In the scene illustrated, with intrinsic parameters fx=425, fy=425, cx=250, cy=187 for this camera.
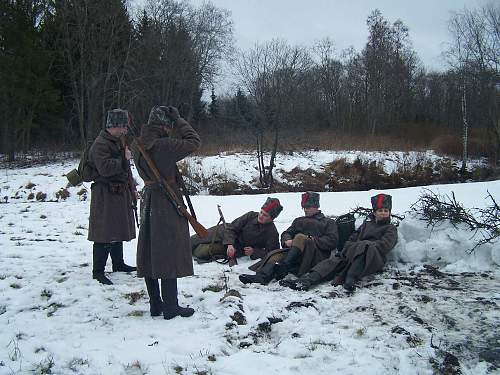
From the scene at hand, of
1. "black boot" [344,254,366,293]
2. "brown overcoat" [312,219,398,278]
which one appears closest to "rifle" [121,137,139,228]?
"brown overcoat" [312,219,398,278]

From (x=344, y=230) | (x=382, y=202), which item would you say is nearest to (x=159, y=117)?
(x=382, y=202)

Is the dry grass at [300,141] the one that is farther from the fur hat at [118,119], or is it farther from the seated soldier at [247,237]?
the fur hat at [118,119]

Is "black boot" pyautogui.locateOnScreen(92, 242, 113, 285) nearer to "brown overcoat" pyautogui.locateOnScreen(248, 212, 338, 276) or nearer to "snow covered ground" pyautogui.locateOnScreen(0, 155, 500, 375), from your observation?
"snow covered ground" pyautogui.locateOnScreen(0, 155, 500, 375)

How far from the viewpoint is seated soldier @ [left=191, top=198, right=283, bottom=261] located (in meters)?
6.16

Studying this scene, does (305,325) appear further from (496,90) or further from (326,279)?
(496,90)

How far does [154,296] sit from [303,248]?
2.15 metres

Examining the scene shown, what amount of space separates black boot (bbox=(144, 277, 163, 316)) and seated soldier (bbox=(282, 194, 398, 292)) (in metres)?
1.60

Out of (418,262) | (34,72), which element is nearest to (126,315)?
(418,262)

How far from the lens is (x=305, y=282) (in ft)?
16.2

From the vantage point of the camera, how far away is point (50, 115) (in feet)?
73.7

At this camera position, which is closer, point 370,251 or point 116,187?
point 116,187

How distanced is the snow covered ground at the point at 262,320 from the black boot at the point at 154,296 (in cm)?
10

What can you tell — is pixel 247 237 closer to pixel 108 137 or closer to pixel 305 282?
pixel 305 282

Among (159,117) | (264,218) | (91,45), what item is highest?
(91,45)
